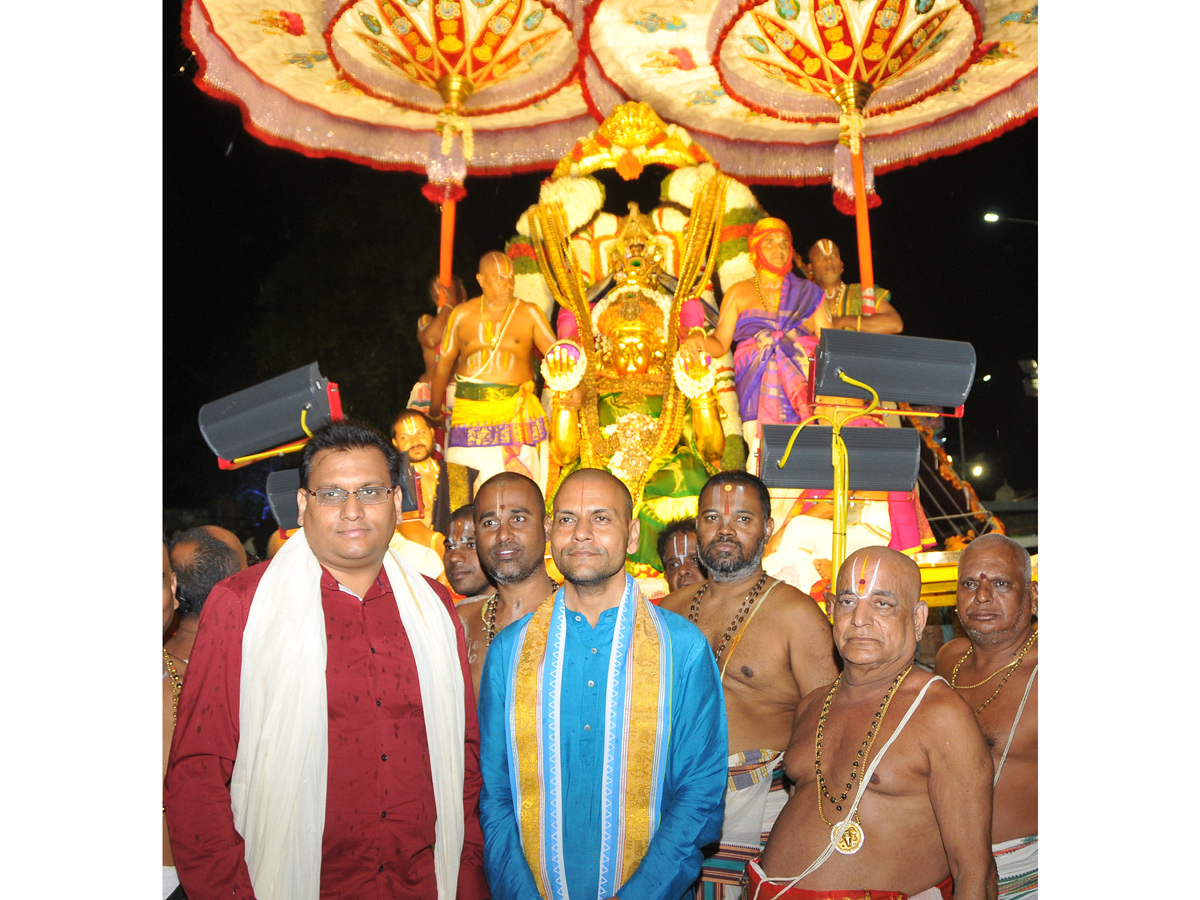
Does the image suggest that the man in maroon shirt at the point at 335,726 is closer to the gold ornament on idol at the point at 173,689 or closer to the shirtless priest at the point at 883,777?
the gold ornament on idol at the point at 173,689

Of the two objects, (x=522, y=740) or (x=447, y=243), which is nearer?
(x=522, y=740)

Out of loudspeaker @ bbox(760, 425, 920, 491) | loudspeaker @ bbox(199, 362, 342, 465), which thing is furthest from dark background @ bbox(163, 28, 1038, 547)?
loudspeaker @ bbox(199, 362, 342, 465)

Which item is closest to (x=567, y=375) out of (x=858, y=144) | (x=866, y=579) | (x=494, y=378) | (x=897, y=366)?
(x=494, y=378)

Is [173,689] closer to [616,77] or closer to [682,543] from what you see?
[682,543]

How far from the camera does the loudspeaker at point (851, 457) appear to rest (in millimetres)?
3432

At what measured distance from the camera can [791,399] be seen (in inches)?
278

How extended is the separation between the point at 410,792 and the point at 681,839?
65 centimetres

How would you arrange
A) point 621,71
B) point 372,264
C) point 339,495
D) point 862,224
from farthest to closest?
point 372,264
point 621,71
point 862,224
point 339,495

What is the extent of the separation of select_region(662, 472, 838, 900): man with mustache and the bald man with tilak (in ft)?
12.3

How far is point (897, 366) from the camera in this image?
3.32m

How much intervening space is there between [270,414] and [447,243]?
452 centimetres

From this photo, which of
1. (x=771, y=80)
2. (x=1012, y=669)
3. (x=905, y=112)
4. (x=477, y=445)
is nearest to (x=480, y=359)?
(x=477, y=445)

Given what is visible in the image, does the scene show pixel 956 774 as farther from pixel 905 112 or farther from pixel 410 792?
pixel 905 112

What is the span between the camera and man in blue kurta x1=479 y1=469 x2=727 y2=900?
235 centimetres
